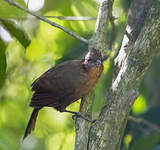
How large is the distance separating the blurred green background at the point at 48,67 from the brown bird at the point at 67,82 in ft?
0.63

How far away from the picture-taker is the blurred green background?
2.11m

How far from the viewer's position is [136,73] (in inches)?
60.7

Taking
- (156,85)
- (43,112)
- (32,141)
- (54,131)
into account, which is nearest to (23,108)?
(43,112)

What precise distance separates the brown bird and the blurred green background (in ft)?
0.63

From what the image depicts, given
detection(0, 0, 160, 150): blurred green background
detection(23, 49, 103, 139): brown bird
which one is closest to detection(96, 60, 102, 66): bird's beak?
detection(23, 49, 103, 139): brown bird

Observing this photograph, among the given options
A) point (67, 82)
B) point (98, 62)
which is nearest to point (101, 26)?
point (98, 62)

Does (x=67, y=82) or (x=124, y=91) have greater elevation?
(x=67, y=82)

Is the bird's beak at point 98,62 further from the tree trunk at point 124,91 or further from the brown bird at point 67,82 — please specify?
the tree trunk at point 124,91

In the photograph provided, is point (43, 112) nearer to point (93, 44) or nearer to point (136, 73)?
point (93, 44)

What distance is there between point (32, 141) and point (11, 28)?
670mm

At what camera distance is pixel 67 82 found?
1828 mm

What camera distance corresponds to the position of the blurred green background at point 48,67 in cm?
211

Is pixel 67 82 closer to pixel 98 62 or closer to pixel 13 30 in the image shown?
pixel 98 62

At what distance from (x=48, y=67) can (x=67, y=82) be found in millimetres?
604
